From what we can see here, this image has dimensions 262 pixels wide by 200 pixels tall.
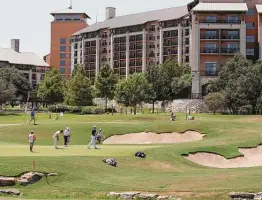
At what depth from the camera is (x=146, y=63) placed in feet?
589

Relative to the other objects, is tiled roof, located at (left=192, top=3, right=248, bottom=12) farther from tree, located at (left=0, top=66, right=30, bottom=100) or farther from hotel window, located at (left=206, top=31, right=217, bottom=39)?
Answer: tree, located at (left=0, top=66, right=30, bottom=100)

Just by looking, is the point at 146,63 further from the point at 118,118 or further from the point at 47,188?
the point at 47,188

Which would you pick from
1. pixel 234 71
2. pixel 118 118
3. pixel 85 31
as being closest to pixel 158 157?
pixel 118 118

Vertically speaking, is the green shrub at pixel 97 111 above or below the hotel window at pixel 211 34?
below

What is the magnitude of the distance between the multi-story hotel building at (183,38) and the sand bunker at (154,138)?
52283mm

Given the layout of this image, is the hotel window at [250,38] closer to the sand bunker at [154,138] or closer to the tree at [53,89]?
the tree at [53,89]

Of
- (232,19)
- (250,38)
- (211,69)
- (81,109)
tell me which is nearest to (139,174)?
(211,69)

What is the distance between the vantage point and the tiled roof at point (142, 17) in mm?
173000

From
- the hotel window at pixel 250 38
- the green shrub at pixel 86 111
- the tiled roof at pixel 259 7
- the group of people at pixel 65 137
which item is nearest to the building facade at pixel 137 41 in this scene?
the tiled roof at pixel 259 7

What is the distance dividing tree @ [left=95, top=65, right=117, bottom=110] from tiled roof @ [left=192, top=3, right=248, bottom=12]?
2943 centimetres

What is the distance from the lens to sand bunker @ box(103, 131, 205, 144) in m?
62.6

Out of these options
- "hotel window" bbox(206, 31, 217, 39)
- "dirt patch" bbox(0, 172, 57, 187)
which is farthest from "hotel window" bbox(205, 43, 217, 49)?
"dirt patch" bbox(0, 172, 57, 187)

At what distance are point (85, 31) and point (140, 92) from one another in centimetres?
8153

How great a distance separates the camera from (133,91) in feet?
401
